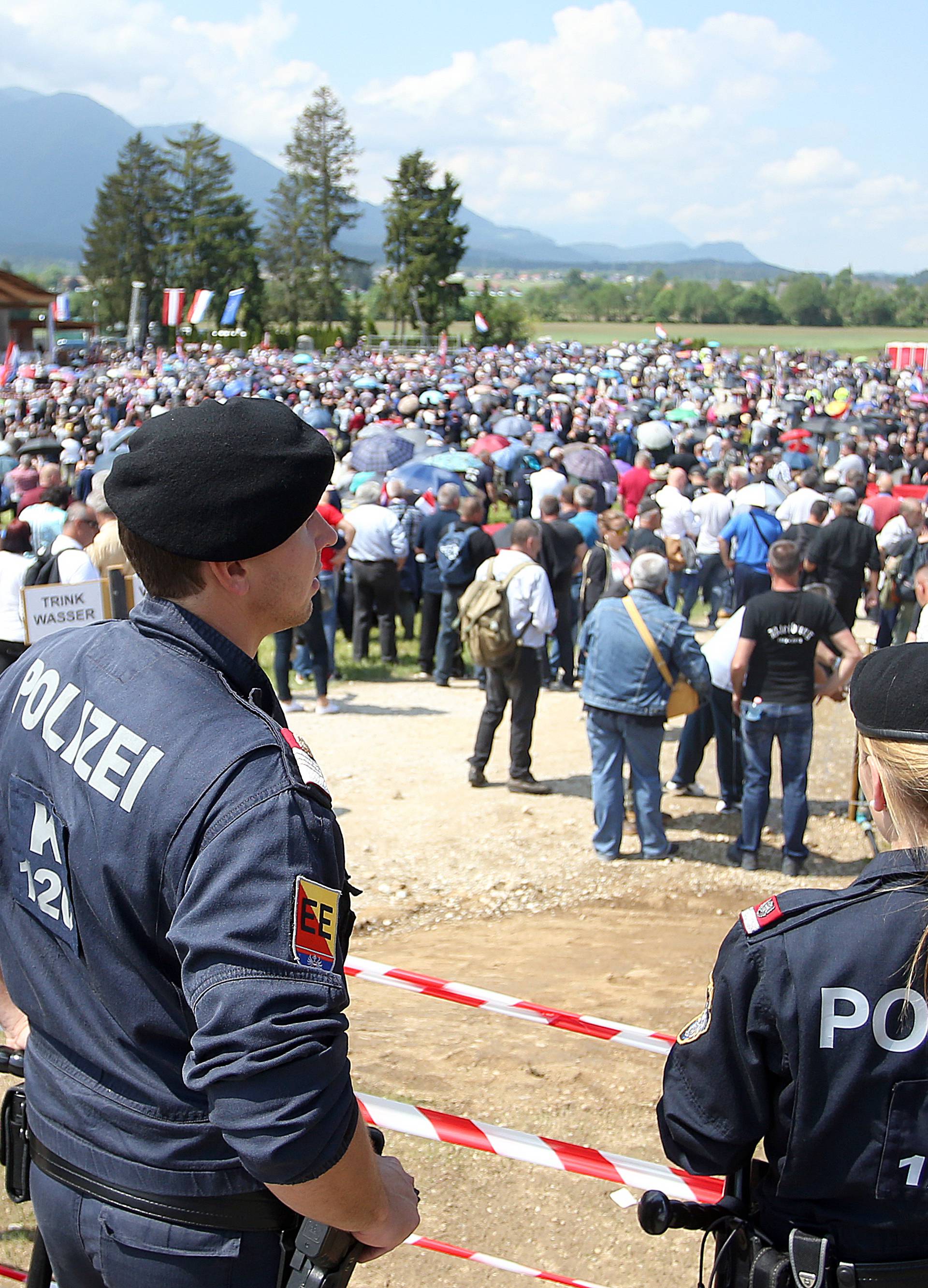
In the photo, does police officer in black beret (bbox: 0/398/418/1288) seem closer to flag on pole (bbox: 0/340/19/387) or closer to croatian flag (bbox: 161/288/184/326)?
flag on pole (bbox: 0/340/19/387)

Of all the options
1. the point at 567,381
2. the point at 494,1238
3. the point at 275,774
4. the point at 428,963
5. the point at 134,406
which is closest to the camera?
the point at 275,774

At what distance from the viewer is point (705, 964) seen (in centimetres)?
564

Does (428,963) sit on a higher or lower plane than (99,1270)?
lower

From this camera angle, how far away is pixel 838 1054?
174cm

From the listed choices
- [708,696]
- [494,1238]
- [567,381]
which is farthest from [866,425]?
[494,1238]

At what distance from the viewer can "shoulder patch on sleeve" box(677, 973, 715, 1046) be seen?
6.10ft

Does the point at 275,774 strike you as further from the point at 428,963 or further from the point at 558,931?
the point at 558,931

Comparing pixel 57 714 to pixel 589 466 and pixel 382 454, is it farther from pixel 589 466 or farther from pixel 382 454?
pixel 382 454

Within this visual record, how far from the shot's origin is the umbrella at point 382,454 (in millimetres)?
17344

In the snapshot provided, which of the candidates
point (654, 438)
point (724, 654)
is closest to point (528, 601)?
point (724, 654)

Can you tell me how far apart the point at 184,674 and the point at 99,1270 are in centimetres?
84

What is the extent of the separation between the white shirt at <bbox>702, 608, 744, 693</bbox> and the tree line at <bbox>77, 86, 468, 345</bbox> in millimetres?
75768

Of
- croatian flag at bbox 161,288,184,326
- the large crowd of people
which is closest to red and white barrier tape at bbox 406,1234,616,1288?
the large crowd of people

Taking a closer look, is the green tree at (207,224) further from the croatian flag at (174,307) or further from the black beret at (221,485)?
the black beret at (221,485)
